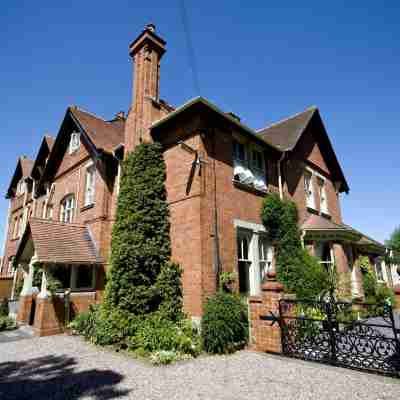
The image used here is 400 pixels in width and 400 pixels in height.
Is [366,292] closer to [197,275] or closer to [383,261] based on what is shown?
[383,261]

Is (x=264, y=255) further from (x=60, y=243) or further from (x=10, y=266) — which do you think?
(x=10, y=266)

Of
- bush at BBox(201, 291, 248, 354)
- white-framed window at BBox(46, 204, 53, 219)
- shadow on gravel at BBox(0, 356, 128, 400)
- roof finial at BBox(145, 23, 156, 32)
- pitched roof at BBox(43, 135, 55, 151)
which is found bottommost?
shadow on gravel at BBox(0, 356, 128, 400)

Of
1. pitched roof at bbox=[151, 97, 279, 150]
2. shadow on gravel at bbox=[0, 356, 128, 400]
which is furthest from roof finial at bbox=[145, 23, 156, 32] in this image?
shadow on gravel at bbox=[0, 356, 128, 400]

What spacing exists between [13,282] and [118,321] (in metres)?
13.7

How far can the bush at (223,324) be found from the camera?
759 centimetres

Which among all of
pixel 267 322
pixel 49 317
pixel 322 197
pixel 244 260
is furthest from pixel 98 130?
pixel 322 197

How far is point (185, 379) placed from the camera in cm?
585

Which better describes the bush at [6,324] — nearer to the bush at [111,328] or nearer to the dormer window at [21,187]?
the bush at [111,328]

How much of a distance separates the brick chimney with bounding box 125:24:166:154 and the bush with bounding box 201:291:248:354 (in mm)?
6838

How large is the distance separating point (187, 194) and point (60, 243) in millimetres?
5848

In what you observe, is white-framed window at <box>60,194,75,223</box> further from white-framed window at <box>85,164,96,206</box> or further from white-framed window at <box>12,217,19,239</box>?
white-framed window at <box>12,217,19,239</box>

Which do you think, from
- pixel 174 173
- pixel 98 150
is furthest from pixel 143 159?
pixel 98 150

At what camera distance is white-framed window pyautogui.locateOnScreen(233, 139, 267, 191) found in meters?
11.5

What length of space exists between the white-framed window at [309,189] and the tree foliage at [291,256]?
4.03 metres
